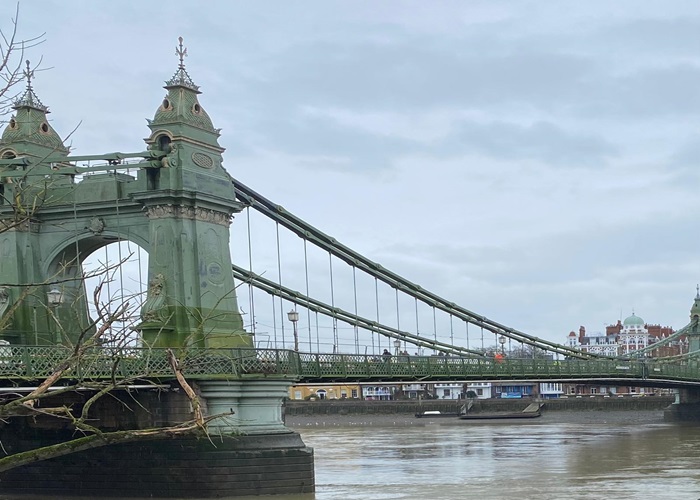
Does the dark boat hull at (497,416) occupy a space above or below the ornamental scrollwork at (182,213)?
below

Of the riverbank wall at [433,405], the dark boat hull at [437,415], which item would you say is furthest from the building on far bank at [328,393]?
the dark boat hull at [437,415]

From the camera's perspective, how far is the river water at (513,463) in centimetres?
3612

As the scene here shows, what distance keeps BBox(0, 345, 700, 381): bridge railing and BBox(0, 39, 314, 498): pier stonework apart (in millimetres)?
504

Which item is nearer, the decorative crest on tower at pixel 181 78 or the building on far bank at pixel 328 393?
the decorative crest on tower at pixel 181 78

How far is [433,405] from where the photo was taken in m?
121

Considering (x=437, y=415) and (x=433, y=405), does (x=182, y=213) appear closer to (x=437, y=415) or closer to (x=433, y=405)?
(x=437, y=415)

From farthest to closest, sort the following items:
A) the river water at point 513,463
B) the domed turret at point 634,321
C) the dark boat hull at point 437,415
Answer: the domed turret at point 634,321 → the dark boat hull at point 437,415 → the river water at point 513,463

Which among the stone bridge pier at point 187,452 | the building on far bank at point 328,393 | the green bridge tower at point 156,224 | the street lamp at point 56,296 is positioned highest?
the green bridge tower at point 156,224

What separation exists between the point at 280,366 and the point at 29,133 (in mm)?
11178

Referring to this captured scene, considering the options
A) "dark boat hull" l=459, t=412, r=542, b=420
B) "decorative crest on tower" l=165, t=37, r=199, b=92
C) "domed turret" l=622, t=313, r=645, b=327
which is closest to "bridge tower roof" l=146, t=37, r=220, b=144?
"decorative crest on tower" l=165, t=37, r=199, b=92

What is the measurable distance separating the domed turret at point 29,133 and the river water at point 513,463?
10.8 meters

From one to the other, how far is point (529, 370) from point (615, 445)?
327 inches

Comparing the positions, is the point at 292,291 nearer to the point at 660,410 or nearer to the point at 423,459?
the point at 423,459

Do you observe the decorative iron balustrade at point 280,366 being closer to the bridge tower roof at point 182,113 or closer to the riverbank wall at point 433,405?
the bridge tower roof at point 182,113
